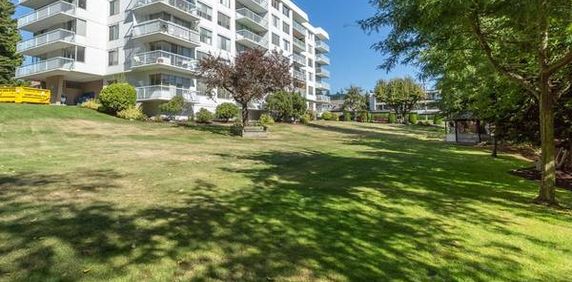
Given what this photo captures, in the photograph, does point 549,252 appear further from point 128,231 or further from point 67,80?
point 67,80

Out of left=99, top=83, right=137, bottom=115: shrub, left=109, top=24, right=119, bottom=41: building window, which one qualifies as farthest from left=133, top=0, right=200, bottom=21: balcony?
left=99, top=83, right=137, bottom=115: shrub

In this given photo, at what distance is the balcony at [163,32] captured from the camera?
3631cm

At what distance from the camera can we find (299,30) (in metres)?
69.2

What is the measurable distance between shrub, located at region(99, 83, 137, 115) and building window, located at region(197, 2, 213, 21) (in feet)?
46.4

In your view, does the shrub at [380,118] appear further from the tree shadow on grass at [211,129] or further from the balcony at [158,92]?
the tree shadow on grass at [211,129]

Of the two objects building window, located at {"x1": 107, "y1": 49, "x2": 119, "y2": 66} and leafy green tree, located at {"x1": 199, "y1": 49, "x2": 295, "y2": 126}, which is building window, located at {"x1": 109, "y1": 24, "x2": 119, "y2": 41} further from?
leafy green tree, located at {"x1": 199, "y1": 49, "x2": 295, "y2": 126}

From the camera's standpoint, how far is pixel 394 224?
654cm

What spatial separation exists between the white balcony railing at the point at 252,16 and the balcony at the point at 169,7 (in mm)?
9277

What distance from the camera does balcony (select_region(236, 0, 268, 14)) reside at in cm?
5175

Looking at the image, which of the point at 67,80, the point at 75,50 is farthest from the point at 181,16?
the point at 67,80

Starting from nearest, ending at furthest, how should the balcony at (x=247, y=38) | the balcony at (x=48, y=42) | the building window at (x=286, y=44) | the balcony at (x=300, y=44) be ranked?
the balcony at (x=48, y=42) < the balcony at (x=247, y=38) < the building window at (x=286, y=44) < the balcony at (x=300, y=44)

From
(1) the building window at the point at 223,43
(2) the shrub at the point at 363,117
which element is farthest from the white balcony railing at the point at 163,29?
(2) the shrub at the point at 363,117

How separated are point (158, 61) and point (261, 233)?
111ft

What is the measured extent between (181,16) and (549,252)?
40.0 m
